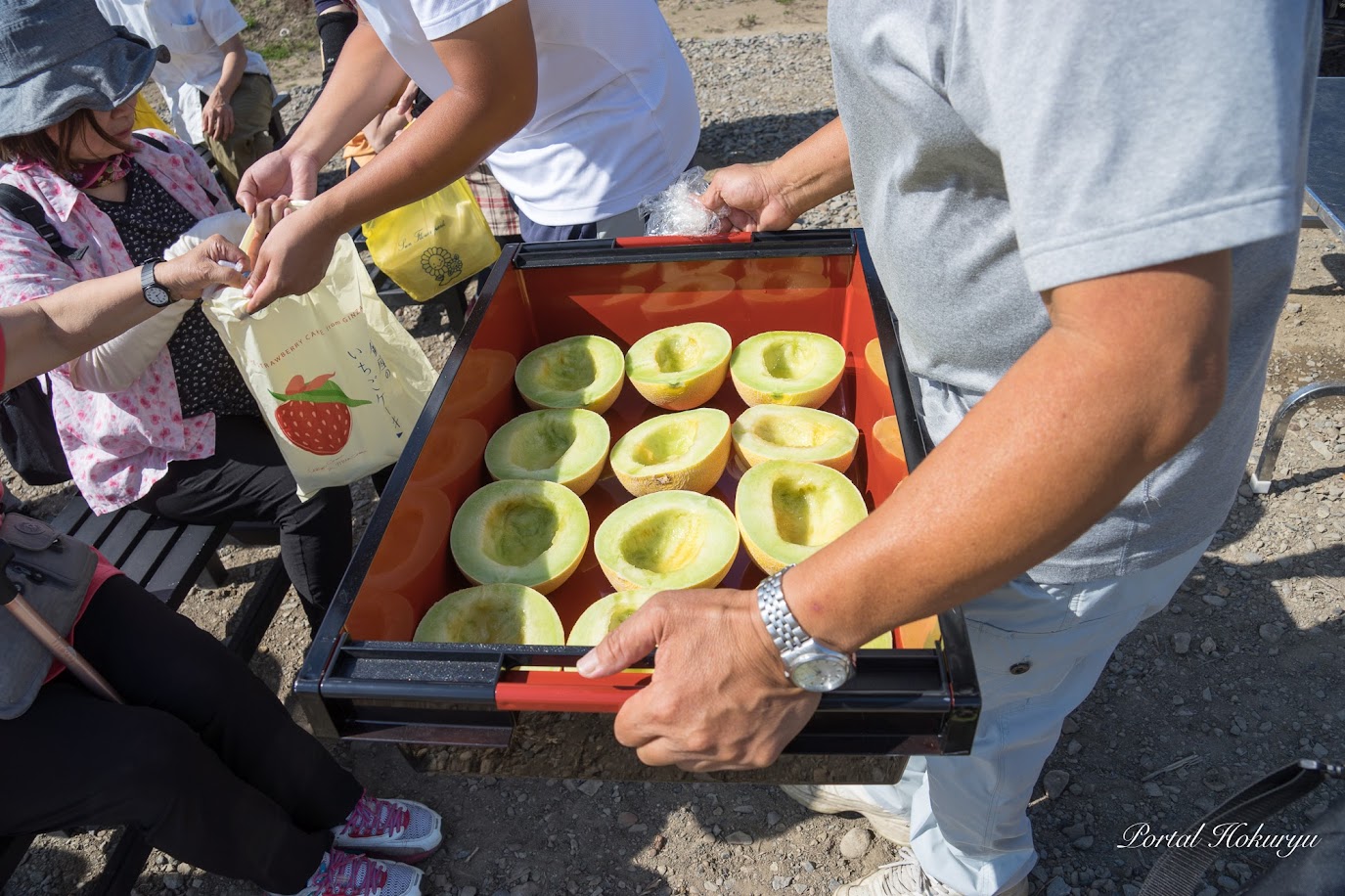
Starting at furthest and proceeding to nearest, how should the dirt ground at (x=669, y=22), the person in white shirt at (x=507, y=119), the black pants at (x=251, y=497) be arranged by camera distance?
1. the dirt ground at (x=669, y=22)
2. the black pants at (x=251, y=497)
3. the person in white shirt at (x=507, y=119)

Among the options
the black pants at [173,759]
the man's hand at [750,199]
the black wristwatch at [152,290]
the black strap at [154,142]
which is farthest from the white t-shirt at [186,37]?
the man's hand at [750,199]

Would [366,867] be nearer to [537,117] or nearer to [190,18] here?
[537,117]

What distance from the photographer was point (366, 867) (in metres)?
2.22

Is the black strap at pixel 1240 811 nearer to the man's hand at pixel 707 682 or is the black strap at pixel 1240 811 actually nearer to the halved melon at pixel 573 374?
the man's hand at pixel 707 682

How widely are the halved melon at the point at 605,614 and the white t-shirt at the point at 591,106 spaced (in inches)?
50.9

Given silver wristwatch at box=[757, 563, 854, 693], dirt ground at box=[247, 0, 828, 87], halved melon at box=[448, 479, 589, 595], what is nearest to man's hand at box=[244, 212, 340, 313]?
halved melon at box=[448, 479, 589, 595]

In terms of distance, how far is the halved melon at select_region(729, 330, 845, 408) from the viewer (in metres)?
2.04

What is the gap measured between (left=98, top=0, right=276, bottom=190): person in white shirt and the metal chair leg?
18.3 feet

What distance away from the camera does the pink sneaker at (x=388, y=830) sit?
7.45 feet

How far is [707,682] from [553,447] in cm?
109

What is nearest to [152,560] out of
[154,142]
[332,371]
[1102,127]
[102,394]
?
[102,394]

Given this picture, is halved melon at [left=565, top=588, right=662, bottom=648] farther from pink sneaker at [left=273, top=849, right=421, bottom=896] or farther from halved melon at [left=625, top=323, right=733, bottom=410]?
pink sneaker at [left=273, top=849, right=421, bottom=896]

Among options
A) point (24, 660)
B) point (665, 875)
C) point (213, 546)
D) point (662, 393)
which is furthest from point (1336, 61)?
point (24, 660)

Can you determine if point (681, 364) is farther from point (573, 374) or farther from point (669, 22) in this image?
point (669, 22)
